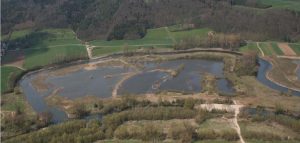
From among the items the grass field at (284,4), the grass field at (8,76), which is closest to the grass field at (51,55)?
the grass field at (8,76)

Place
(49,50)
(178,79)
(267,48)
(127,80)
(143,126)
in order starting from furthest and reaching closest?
(49,50) < (267,48) < (127,80) < (178,79) < (143,126)

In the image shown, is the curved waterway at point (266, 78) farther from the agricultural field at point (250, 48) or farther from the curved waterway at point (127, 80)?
the agricultural field at point (250, 48)

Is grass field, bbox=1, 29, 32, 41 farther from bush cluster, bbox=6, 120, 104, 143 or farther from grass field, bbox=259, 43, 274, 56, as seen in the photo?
grass field, bbox=259, 43, 274, 56

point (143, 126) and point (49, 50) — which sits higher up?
point (49, 50)

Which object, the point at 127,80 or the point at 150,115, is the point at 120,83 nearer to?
the point at 127,80

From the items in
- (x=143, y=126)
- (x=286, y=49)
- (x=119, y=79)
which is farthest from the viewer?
(x=286, y=49)

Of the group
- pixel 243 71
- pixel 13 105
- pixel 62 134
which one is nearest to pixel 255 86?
pixel 243 71

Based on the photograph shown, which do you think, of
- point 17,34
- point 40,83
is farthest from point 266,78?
point 17,34
